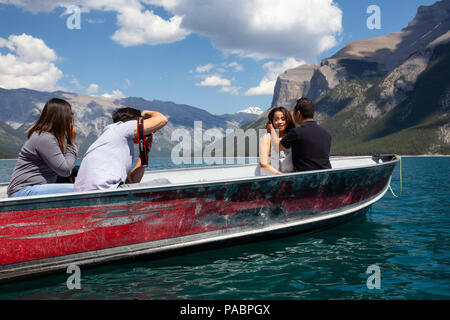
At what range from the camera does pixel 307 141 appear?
248 inches

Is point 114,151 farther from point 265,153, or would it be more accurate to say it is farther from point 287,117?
point 287,117

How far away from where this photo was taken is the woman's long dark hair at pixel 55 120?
4809mm

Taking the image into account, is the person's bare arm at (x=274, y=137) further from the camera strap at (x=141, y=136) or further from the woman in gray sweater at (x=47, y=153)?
the woman in gray sweater at (x=47, y=153)

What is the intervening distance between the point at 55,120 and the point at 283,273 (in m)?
4.06

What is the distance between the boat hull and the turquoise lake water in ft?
0.88

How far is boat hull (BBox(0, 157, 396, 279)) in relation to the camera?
4.71 m

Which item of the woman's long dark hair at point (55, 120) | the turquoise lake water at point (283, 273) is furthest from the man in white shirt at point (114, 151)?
the turquoise lake water at point (283, 273)

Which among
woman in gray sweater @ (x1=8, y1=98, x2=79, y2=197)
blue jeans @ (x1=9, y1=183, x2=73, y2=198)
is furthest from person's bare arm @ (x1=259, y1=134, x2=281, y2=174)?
blue jeans @ (x1=9, y1=183, x2=73, y2=198)

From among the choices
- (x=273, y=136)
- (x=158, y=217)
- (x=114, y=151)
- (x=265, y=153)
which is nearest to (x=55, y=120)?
(x=114, y=151)

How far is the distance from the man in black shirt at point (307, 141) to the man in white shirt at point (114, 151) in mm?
2507

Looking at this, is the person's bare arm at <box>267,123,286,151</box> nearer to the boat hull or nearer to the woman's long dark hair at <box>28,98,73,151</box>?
the boat hull

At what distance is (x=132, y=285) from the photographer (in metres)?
4.89
